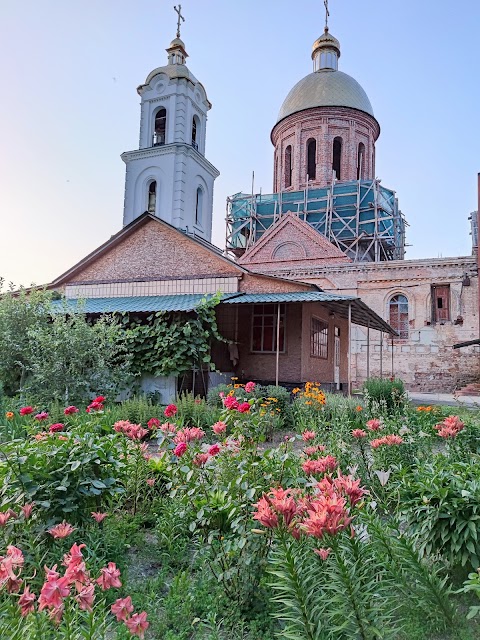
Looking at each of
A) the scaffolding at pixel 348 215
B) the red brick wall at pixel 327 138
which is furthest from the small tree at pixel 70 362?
the red brick wall at pixel 327 138

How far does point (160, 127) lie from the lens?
23.1m

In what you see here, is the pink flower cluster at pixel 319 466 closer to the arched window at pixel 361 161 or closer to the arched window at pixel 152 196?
the arched window at pixel 152 196

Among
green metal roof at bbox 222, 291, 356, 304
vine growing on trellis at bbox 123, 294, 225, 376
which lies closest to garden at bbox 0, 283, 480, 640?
green metal roof at bbox 222, 291, 356, 304

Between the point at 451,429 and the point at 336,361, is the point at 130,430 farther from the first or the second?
the point at 336,361

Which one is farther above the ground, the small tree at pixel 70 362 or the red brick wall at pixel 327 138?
the red brick wall at pixel 327 138

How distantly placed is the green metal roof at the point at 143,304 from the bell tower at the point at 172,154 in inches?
304

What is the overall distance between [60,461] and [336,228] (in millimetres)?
27481

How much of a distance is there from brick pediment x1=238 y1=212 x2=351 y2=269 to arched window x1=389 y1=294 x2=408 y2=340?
3.80m

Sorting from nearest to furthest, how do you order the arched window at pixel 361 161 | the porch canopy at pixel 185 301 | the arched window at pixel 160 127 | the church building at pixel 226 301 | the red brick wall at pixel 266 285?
the porch canopy at pixel 185 301 → the church building at pixel 226 301 → the red brick wall at pixel 266 285 → the arched window at pixel 160 127 → the arched window at pixel 361 161

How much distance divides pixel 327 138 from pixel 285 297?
21557 mm

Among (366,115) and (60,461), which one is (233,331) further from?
(366,115)

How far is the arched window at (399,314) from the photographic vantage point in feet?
74.6

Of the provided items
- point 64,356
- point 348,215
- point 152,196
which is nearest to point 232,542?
point 64,356

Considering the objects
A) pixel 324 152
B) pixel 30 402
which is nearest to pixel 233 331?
pixel 30 402
